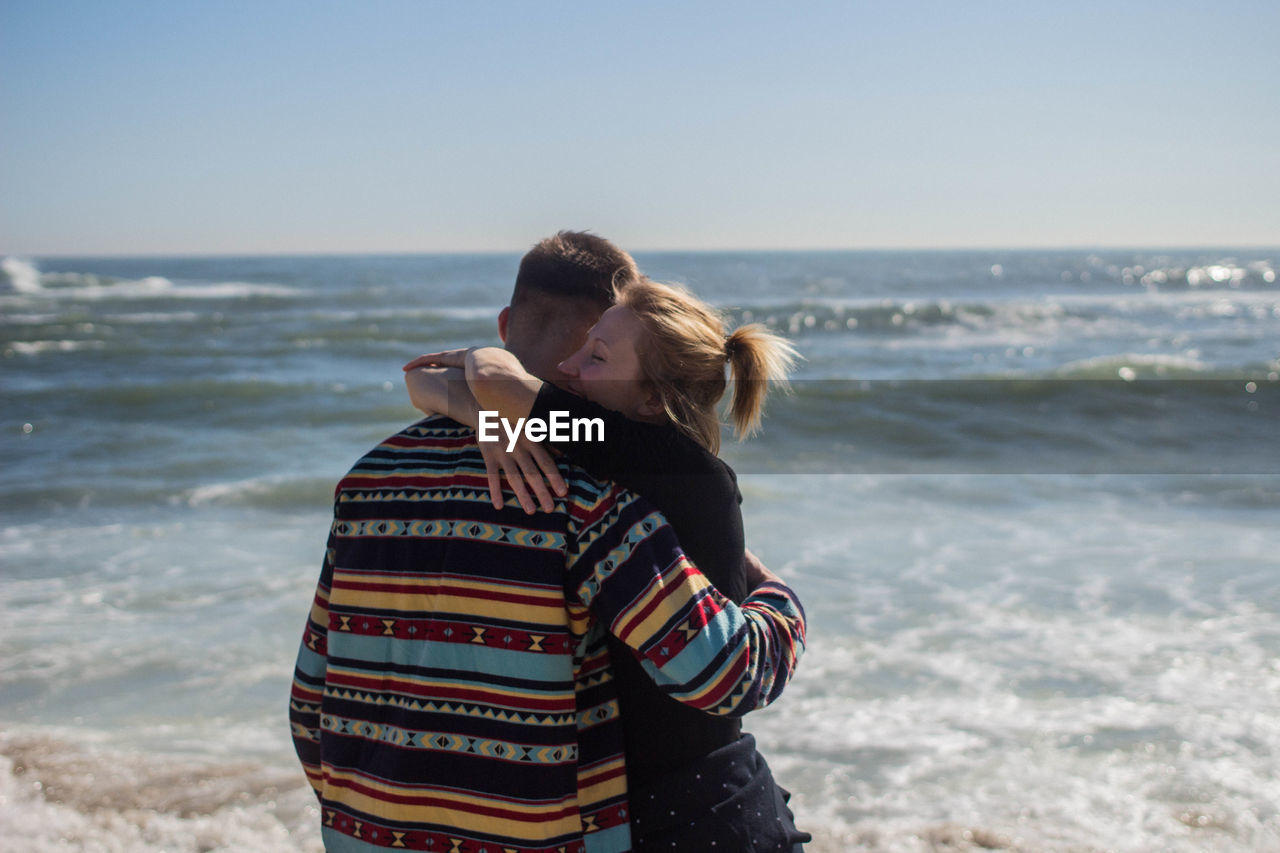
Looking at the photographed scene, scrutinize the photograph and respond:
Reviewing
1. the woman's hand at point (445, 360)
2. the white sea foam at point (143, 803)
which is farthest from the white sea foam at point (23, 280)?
the woman's hand at point (445, 360)

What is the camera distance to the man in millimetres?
1430

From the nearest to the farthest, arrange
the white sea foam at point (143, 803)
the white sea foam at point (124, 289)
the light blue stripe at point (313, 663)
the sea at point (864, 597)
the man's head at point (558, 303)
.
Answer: the light blue stripe at point (313, 663), the man's head at point (558, 303), the white sea foam at point (143, 803), the sea at point (864, 597), the white sea foam at point (124, 289)

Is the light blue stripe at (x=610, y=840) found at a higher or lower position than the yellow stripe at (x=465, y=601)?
A: lower

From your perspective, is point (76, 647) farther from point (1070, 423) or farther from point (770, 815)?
point (1070, 423)

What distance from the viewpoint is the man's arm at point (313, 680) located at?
1749mm

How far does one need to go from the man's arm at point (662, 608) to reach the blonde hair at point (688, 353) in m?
0.29

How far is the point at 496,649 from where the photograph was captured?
4.84ft

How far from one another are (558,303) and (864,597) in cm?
438

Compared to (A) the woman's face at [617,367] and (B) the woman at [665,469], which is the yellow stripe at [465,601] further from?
(A) the woman's face at [617,367]

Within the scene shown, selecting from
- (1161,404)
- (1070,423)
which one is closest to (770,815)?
(1070,423)

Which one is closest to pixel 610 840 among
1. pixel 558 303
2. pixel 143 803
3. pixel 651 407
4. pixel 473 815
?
pixel 473 815

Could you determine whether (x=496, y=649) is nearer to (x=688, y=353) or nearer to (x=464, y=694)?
(x=464, y=694)

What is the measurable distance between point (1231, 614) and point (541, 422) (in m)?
5.27

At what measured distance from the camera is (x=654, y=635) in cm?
141
